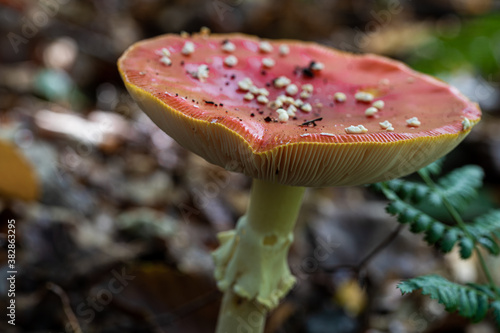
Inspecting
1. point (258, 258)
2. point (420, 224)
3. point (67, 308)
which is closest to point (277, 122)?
point (258, 258)

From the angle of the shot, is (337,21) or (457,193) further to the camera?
(337,21)

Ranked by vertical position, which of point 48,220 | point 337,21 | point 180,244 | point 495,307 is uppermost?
point 495,307

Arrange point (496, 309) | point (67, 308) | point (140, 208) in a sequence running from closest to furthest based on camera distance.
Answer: point (496, 309)
point (67, 308)
point (140, 208)

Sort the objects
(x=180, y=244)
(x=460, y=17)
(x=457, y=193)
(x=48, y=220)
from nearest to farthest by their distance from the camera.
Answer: (x=457, y=193) → (x=48, y=220) → (x=180, y=244) → (x=460, y=17)

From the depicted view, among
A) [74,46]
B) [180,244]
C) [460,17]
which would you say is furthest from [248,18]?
[180,244]

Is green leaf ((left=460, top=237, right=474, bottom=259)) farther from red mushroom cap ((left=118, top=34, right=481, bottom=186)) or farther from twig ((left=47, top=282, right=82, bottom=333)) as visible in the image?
twig ((left=47, top=282, right=82, bottom=333))

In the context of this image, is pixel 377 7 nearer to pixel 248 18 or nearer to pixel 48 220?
pixel 248 18

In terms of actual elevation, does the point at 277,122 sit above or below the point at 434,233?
above

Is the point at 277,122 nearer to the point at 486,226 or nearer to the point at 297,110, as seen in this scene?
the point at 297,110
